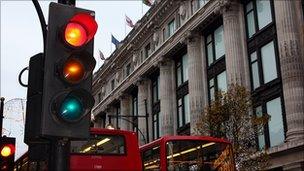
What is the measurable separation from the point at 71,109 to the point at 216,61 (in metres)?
35.4

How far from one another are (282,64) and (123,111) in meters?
31.5

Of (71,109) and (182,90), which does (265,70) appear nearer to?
(182,90)

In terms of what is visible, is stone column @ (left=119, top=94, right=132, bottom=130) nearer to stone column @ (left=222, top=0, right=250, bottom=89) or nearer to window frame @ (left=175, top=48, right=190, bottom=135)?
window frame @ (left=175, top=48, right=190, bottom=135)

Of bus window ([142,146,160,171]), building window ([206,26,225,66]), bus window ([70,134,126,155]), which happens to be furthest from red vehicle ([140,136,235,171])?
building window ([206,26,225,66])

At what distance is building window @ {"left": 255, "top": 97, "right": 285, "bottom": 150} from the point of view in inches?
1206

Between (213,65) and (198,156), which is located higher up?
(213,65)

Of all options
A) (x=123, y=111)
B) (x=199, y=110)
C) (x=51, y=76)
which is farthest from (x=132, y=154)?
(x=123, y=111)

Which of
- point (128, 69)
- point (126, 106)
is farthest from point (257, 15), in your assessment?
point (126, 106)

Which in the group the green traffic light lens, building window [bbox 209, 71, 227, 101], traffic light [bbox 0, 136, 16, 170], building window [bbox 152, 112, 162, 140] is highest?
building window [bbox 209, 71, 227, 101]

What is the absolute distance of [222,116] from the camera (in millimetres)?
28266

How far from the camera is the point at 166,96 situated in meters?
47.2

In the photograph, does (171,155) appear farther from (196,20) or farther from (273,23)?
(196,20)

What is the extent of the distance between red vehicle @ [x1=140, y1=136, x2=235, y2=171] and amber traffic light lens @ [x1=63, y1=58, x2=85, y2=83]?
37.7 feet

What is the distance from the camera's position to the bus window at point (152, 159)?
1641cm
